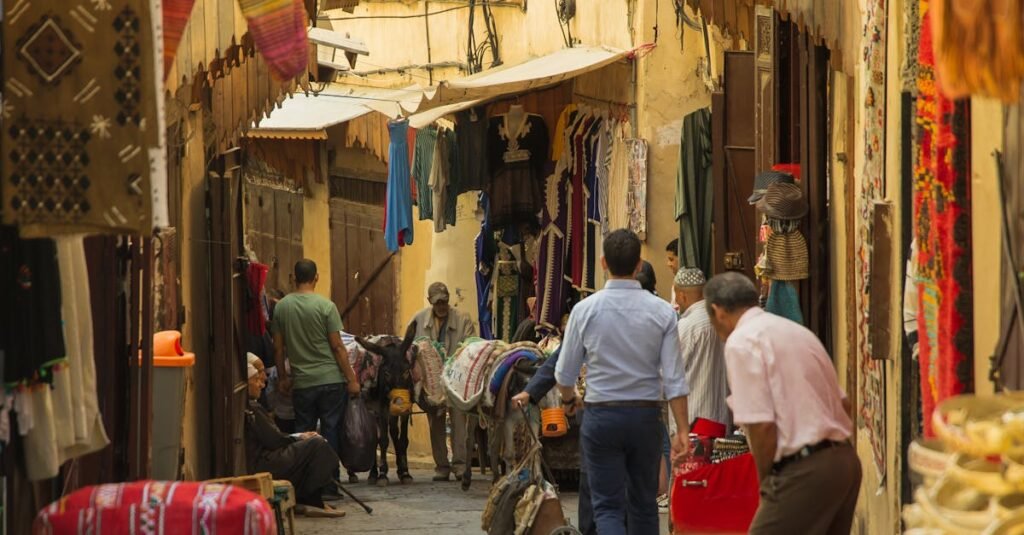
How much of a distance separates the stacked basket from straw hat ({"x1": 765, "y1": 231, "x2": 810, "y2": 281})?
619 cm

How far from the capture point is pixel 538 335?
16.4 meters

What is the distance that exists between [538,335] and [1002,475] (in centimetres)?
1284

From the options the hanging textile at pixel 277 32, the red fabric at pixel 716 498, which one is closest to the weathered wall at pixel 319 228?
the red fabric at pixel 716 498

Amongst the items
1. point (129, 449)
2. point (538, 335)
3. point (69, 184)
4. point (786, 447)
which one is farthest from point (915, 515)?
point (538, 335)

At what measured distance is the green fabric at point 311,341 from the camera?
13617 mm

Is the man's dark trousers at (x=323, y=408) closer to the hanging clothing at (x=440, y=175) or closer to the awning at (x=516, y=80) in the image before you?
the awning at (x=516, y=80)

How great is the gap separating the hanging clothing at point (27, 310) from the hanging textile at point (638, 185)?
959 centimetres

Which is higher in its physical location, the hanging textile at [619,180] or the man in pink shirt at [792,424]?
the hanging textile at [619,180]

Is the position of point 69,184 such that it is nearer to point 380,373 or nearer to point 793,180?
point 793,180

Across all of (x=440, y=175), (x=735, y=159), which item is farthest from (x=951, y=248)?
(x=440, y=175)

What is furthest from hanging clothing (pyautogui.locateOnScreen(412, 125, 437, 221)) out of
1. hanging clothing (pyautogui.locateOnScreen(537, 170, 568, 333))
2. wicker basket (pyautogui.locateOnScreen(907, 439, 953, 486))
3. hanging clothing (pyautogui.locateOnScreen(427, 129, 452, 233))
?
wicker basket (pyautogui.locateOnScreen(907, 439, 953, 486))

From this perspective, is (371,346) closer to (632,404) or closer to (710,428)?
(710,428)

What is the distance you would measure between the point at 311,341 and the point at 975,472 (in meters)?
10.3

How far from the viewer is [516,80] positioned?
48.5 ft
